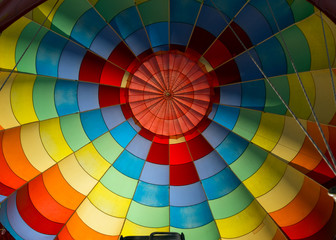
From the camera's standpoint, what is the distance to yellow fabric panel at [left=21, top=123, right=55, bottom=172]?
5.50 m

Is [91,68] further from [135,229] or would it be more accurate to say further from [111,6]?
[135,229]

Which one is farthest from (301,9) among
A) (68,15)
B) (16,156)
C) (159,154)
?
(16,156)

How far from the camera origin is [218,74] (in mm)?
5621

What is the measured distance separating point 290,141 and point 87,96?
13.4 ft

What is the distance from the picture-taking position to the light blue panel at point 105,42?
5.25 meters

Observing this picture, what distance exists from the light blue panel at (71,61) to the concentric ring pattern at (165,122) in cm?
2

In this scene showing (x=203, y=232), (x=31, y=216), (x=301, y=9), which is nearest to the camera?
(x=301, y=9)

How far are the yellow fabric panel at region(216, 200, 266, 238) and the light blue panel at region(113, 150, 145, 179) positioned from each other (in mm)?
1952

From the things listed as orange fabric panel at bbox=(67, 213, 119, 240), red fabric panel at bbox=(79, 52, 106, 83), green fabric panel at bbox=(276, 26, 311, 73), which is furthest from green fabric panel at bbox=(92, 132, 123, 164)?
green fabric panel at bbox=(276, 26, 311, 73)

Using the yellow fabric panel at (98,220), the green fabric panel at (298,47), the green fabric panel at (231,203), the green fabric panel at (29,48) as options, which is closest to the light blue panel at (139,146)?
the yellow fabric panel at (98,220)

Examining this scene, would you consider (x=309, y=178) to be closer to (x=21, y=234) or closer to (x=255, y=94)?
(x=255, y=94)

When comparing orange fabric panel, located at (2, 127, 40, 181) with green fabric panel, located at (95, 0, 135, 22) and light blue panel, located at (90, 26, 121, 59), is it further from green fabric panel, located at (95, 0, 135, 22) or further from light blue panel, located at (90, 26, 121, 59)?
green fabric panel, located at (95, 0, 135, 22)

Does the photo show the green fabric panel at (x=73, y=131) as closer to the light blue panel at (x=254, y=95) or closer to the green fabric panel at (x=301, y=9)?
the light blue panel at (x=254, y=95)

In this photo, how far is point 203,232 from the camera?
577 cm
